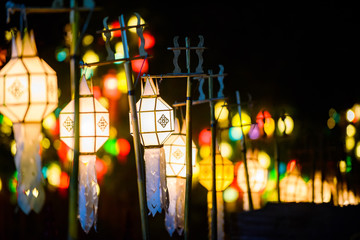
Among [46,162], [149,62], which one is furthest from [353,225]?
[46,162]

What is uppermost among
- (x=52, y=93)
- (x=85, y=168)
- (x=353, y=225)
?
(x=52, y=93)

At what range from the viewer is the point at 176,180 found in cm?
977

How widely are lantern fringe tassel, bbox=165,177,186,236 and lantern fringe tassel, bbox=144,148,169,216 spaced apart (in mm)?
1004

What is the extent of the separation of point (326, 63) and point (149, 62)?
6.54 meters

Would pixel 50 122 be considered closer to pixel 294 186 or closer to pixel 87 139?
pixel 294 186

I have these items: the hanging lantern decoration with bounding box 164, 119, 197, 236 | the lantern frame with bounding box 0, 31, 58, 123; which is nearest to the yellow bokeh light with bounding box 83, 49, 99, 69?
the hanging lantern decoration with bounding box 164, 119, 197, 236

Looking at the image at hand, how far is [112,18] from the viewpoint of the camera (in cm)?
1675

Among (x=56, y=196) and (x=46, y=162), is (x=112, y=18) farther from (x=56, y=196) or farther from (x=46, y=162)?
(x=56, y=196)

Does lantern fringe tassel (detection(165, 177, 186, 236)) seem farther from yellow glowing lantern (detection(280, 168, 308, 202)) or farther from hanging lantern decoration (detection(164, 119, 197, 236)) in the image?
yellow glowing lantern (detection(280, 168, 308, 202))

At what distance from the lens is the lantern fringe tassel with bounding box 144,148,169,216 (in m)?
8.03

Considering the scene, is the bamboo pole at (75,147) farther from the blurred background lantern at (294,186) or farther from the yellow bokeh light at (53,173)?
the yellow bokeh light at (53,173)

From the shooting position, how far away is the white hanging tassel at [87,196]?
7180mm

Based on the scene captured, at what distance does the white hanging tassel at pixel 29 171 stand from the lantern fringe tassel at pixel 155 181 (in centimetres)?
266

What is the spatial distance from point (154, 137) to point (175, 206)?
5.62 feet
